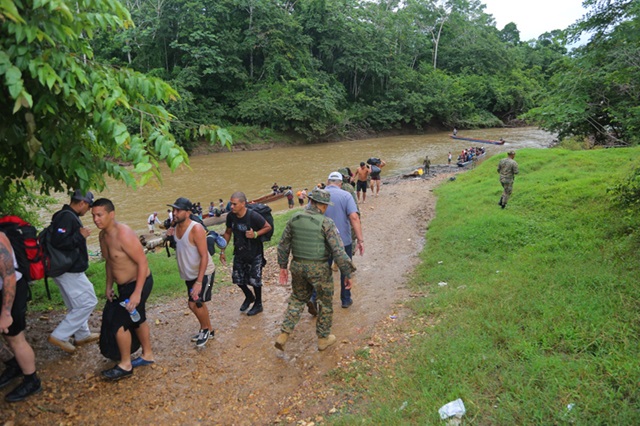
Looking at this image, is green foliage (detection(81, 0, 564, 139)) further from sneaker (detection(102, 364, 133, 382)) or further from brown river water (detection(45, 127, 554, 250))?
sneaker (detection(102, 364, 133, 382))

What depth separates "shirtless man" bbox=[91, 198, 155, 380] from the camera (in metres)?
4.07

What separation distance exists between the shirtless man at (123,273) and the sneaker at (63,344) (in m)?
0.72

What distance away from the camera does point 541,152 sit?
17625 mm

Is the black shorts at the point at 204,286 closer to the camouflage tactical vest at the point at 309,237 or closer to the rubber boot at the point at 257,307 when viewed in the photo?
the rubber boot at the point at 257,307

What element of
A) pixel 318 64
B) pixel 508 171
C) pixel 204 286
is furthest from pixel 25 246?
pixel 318 64

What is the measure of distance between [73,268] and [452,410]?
4.00 meters

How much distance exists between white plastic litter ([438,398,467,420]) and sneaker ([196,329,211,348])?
2999mm

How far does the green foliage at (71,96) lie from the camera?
8.04 ft

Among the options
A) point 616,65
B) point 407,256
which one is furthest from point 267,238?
point 616,65

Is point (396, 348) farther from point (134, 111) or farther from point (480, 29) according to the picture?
point (480, 29)

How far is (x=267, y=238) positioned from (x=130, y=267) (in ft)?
5.98

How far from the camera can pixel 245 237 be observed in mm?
5410

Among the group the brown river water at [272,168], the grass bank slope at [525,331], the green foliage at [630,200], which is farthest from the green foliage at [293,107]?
the green foliage at [630,200]

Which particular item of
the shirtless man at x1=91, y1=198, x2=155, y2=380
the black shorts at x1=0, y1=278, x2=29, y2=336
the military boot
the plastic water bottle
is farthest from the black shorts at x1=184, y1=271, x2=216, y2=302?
the black shorts at x1=0, y1=278, x2=29, y2=336
